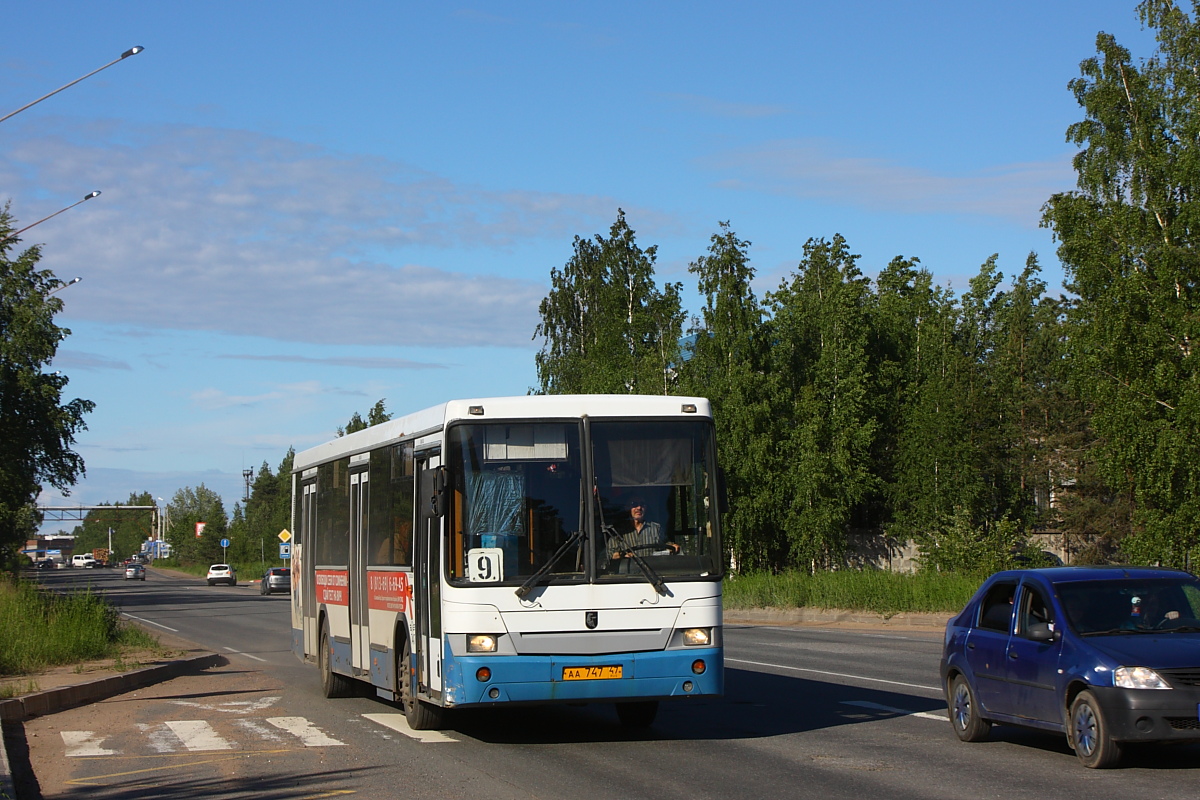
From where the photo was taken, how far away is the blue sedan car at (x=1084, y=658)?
8.98 metres

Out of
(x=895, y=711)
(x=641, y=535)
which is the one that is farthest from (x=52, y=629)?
(x=895, y=711)

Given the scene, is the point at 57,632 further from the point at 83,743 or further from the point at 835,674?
the point at 835,674

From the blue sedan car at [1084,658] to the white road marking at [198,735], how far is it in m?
6.40

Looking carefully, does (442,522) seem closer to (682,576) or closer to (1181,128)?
(682,576)

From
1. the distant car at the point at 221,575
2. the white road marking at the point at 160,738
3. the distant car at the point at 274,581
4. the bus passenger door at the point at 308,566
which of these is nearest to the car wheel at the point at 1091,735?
the white road marking at the point at 160,738

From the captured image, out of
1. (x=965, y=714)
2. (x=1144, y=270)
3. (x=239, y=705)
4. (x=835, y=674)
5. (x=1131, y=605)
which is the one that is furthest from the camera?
(x=1144, y=270)

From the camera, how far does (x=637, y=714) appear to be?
12.8m

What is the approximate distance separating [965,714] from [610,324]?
52.7 m

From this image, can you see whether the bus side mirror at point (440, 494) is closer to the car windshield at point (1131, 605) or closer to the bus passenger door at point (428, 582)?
the bus passenger door at point (428, 582)

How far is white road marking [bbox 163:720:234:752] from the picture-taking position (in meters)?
12.1

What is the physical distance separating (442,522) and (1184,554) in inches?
1251

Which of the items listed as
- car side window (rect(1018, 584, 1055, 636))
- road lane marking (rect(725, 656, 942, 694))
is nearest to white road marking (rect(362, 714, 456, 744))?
car side window (rect(1018, 584, 1055, 636))

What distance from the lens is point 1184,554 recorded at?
37.9 metres

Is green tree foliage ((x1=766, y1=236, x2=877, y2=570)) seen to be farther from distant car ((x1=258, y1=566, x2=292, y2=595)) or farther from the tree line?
distant car ((x1=258, y1=566, x2=292, y2=595))
